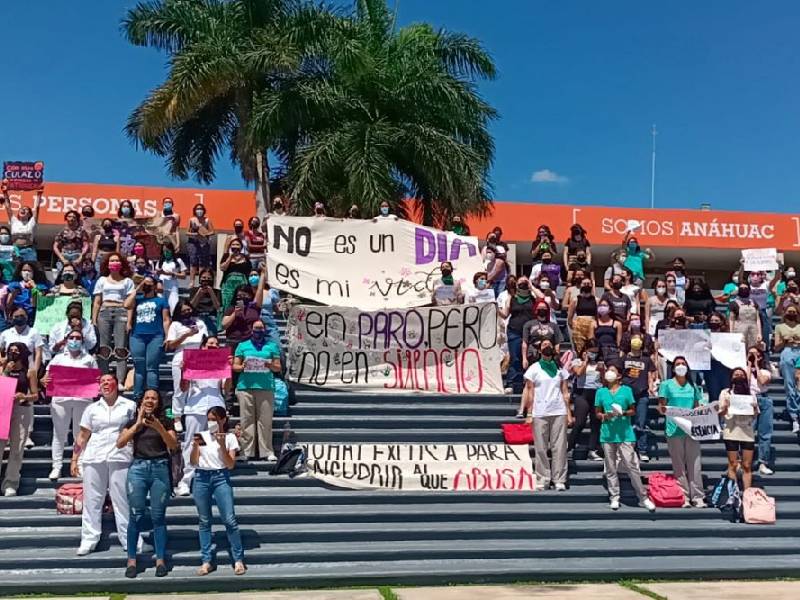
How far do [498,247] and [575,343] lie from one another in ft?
8.88

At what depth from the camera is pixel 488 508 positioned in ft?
31.1

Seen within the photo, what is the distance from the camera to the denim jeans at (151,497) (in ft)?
25.6

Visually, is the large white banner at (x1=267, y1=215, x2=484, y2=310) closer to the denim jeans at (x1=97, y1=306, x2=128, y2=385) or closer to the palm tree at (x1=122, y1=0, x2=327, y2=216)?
the denim jeans at (x1=97, y1=306, x2=128, y2=385)

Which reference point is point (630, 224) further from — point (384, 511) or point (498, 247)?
point (384, 511)

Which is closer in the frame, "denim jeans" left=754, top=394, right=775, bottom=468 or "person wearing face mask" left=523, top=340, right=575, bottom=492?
"person wearing face mask" left=523, top=340, right=575, bottom=492

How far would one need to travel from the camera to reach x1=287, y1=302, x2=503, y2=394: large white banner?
11953mm

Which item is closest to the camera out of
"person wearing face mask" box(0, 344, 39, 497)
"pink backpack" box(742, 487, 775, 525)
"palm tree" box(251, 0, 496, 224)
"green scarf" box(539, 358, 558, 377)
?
"person wearing face mask" box(0, 344, 39, 497)

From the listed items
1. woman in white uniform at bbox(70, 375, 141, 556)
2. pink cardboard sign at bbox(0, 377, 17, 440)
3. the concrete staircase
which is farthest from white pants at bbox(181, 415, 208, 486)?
pink cardboard sign at bbox(0, 377, 17, 440)

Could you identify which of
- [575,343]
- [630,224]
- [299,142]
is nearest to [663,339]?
[575,343]

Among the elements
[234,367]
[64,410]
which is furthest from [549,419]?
[64,410]

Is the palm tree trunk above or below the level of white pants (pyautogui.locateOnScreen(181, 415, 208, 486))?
above

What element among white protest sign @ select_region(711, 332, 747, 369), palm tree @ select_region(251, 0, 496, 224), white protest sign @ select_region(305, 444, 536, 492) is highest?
palm tree @ select_region(251, 0, 496, 224)

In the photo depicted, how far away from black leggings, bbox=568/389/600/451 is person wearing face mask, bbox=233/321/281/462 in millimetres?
3926

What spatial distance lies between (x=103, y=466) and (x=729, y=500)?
7.29 metres
